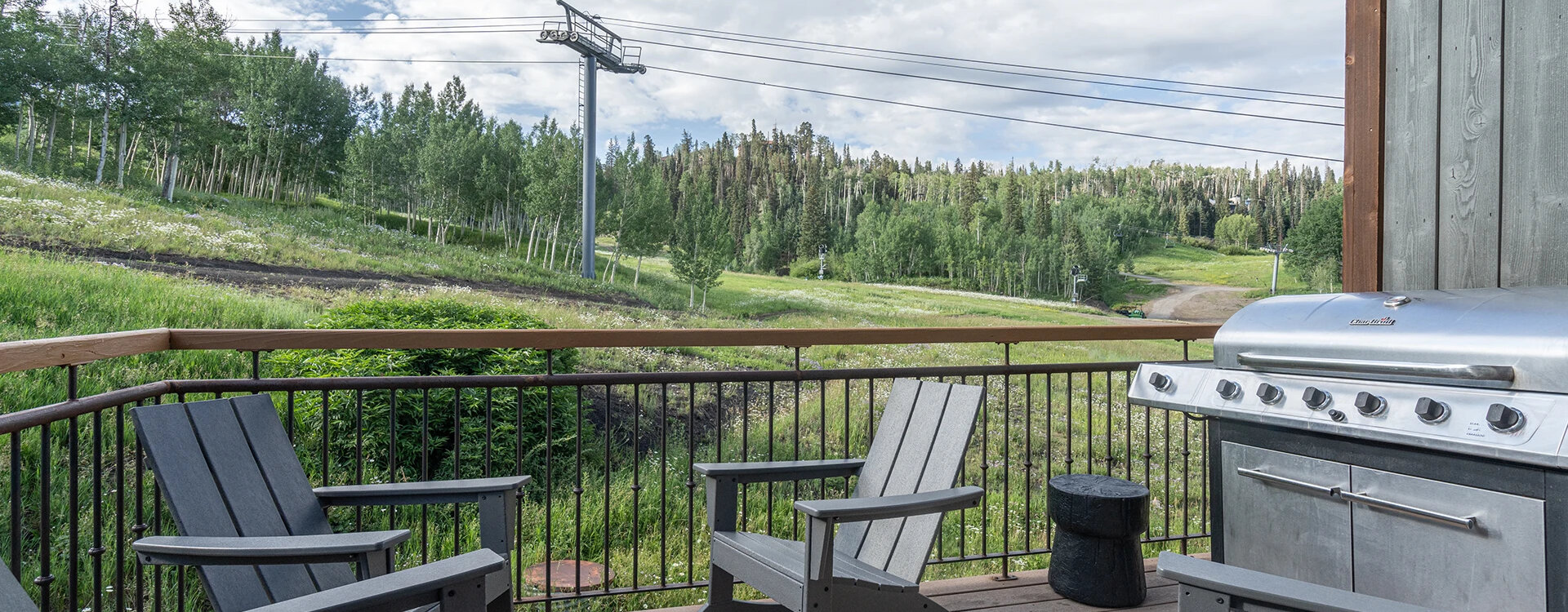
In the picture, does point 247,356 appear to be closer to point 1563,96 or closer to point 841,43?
point 1563,96

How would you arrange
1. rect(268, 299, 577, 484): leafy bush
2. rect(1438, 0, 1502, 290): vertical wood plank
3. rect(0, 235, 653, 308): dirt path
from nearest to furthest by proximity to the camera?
rect(1438, 0, 1502, 290): vertical wood plank, rect(268, 299, 577, 484): leafy bush, rect(0, 235, 653, 308): dirt path

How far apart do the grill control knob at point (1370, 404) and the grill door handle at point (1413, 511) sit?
0.57 ft

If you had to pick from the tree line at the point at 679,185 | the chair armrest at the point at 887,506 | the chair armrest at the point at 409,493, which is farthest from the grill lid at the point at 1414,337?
the tree line at the point at 679,185

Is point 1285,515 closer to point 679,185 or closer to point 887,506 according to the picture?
point 887,506

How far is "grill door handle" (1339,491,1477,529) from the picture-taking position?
1.38m

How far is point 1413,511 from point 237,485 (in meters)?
2.32

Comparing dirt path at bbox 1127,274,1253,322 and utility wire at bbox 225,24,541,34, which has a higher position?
utility wire at bbox 225,24,541,34

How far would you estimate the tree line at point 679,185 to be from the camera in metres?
17.1

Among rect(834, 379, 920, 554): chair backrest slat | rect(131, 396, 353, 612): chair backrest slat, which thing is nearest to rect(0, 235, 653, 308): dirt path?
rect(131, 396, 353, 612): chair backrest slat

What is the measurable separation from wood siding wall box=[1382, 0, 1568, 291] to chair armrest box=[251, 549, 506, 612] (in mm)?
2346

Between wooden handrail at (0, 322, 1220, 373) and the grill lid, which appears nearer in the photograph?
the grill lid

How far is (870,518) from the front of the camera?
169cm

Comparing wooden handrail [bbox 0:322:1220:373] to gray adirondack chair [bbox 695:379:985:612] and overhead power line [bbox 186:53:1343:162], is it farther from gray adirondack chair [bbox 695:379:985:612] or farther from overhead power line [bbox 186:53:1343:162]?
overhead power line [bbox 186:53:1343:162]

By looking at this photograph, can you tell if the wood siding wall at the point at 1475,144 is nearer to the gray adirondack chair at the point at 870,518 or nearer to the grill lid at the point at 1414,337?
the grill lid at the point at 1414,337
